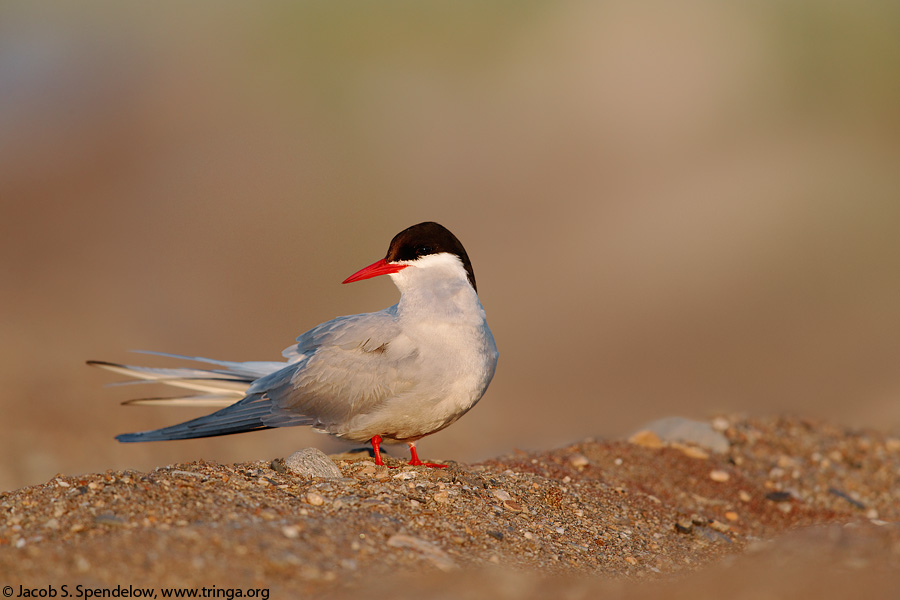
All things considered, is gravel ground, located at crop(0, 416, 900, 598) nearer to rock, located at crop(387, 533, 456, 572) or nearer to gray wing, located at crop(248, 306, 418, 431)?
rock, located at crop(387, 533, 456, 572)

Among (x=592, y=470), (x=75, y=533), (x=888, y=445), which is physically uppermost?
(x=75, y=533)

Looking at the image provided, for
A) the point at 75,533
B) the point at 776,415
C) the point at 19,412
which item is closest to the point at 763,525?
the point at 776,415

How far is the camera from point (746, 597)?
9.35ft

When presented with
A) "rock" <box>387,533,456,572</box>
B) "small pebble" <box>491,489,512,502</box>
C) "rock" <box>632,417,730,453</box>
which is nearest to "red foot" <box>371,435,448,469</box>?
"small pebble" <box>491,489,512,502</box>

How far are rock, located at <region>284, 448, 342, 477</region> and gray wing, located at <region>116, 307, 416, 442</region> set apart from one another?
0.30 metres

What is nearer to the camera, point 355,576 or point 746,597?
point 746,597

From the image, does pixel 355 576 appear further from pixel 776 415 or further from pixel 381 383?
pixel 776 415

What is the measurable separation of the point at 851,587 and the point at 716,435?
15.4ft

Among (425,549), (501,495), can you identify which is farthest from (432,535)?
(501,495)

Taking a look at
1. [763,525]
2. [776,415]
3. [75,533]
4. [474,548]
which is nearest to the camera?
[75,533]

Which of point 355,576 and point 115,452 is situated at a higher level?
point 355,576

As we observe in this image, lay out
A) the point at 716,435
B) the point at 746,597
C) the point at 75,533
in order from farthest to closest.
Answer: the point at 716,435 < the point at 75,533 < the point at 746,597

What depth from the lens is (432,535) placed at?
12.8ft

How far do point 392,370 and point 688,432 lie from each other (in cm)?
379
